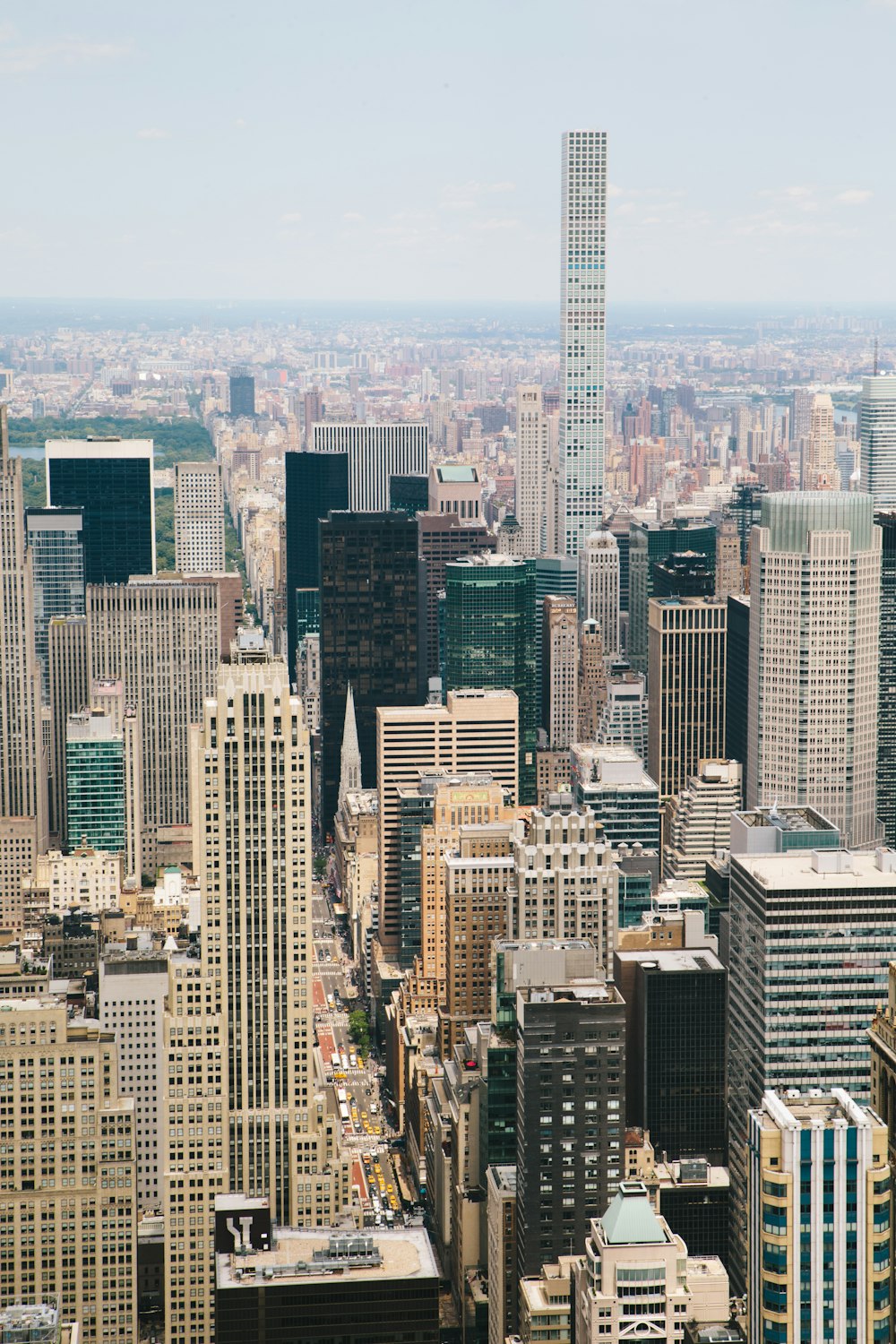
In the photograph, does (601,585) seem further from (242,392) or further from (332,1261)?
(332,1261)

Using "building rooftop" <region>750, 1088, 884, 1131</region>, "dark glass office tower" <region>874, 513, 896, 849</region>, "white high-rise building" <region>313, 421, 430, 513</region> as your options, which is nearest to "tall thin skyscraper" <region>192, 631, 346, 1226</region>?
"building rooftop" <region>750, 1088, 884, 1131</region>

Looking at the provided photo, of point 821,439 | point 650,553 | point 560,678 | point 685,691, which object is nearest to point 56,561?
point 560,678

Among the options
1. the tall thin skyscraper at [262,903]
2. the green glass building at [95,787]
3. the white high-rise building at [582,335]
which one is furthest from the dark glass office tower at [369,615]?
the tall thin skyscraper at [262,903]

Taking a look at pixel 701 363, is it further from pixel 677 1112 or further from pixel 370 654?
pixel 677 1112

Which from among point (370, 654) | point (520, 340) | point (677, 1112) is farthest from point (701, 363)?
point (677, 1112)

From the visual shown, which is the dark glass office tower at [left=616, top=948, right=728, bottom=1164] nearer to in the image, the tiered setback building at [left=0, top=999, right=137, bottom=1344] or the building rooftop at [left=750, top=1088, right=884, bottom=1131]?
the tiered setback building at [left=0, top=999, right=137, bottom=1344]
